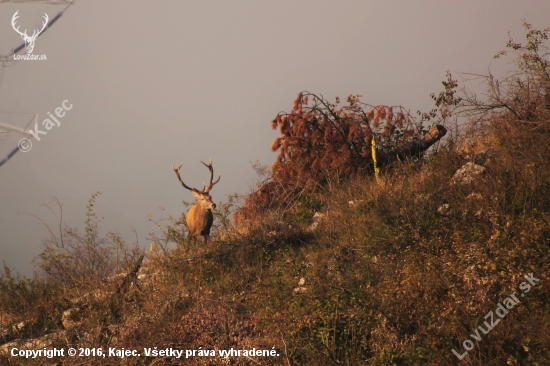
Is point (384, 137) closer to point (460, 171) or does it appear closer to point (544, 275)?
point (460, 171)

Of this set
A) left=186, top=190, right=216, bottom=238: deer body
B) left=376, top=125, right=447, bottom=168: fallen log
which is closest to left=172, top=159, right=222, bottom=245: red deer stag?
left=186, top=190, right=216, bottom=238: deer body

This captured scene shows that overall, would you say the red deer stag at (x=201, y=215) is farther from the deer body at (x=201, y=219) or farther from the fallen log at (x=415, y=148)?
the fallen log at (x=415, y=148)

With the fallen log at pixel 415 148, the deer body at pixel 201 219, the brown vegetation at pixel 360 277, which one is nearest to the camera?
the brown vegetation at pixel 360 277

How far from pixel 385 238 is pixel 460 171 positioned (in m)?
2.65

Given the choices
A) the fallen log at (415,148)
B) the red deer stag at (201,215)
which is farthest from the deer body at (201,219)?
the fallen log at (415,148)

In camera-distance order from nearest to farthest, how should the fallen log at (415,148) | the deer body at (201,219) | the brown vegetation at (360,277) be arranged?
the brown vegetation at (360,277), the deer body at (201,219), the fallen log at (415,148)

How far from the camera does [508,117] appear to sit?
11.4m

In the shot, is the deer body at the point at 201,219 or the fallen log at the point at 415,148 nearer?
the deer body at the point at 201,219

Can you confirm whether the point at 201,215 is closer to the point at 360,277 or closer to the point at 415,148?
the point at 360,277

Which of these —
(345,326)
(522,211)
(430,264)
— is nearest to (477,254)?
(430,264)

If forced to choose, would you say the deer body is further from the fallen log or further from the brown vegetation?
the fallen log

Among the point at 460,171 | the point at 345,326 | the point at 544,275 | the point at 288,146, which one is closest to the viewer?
the point at 544,275

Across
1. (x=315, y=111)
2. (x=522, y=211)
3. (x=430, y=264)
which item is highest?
(x=315, y=111)

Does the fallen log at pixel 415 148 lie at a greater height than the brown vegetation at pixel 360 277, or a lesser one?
greater
